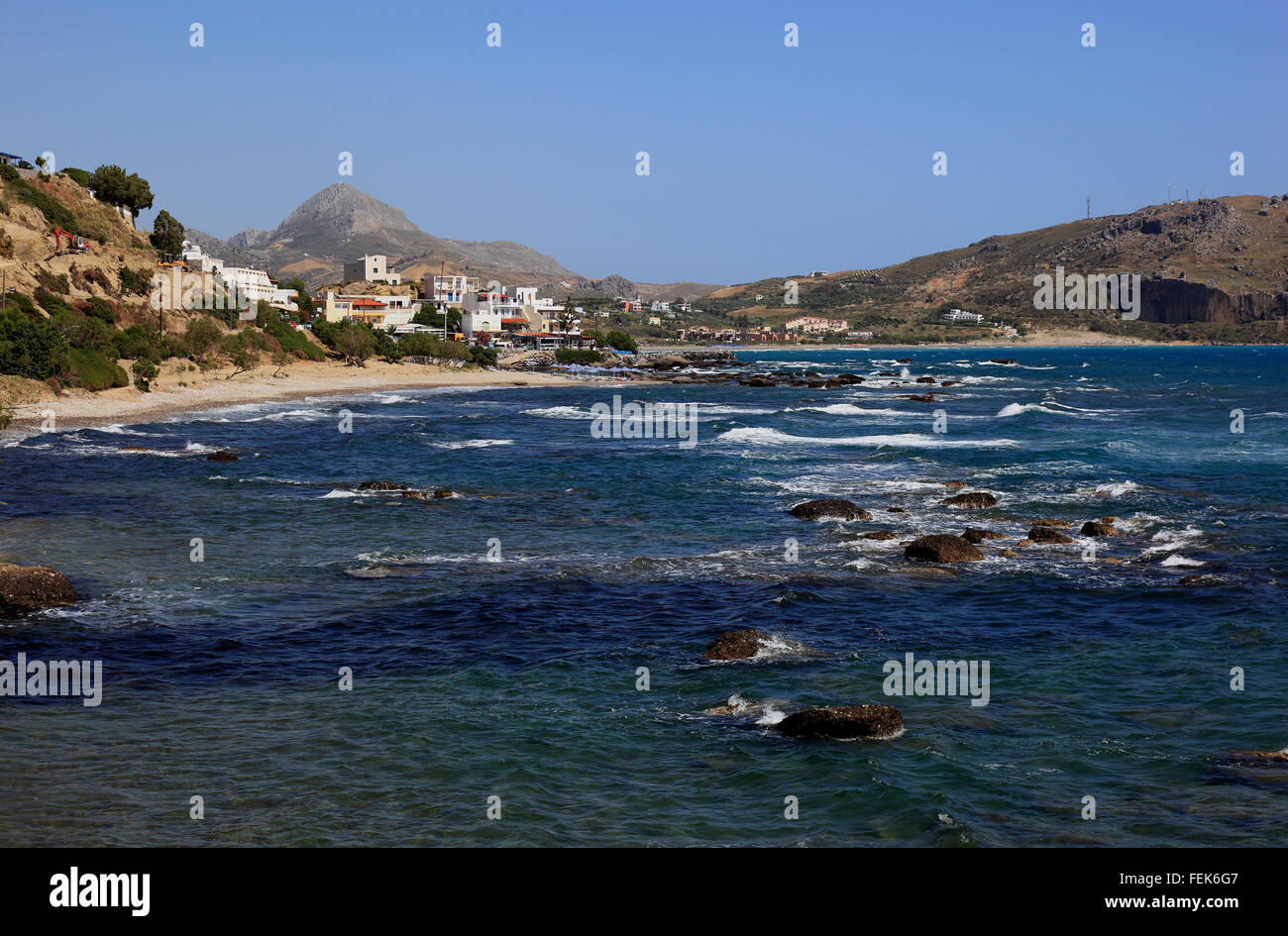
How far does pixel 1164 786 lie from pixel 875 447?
132 feet

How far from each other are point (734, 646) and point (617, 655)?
2.23m

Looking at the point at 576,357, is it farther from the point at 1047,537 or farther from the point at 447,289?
the point at 1047,537

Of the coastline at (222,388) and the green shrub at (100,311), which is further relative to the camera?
the green shrub at (100,311)

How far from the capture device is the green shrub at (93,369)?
65.1m

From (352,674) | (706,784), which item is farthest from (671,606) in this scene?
(706,784)

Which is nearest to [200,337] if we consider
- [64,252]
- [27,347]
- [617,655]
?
[64,252]

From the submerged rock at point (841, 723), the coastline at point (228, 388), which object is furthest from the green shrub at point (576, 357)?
the submerged rock at point (841, 723)

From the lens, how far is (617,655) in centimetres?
2053

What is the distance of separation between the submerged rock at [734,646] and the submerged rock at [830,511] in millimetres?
14320

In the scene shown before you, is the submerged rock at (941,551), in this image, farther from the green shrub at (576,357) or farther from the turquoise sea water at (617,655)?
the green shrub at (576,357)

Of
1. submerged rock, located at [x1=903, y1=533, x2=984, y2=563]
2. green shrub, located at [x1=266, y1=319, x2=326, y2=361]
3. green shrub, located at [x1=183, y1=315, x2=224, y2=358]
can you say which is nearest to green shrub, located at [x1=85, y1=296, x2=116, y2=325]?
green shrub, located at [x1=183, y1=315, x2=224, y2=358]

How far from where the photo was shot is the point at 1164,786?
48.1 feet

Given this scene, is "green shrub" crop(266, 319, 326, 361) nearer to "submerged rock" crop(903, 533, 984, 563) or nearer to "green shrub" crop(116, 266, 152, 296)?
"green shrub" crop(116, 266, 152, 296)

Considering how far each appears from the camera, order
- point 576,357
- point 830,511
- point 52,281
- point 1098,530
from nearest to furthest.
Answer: point 1098,530 → point 830,511 → point 52,281 → point 576,357
